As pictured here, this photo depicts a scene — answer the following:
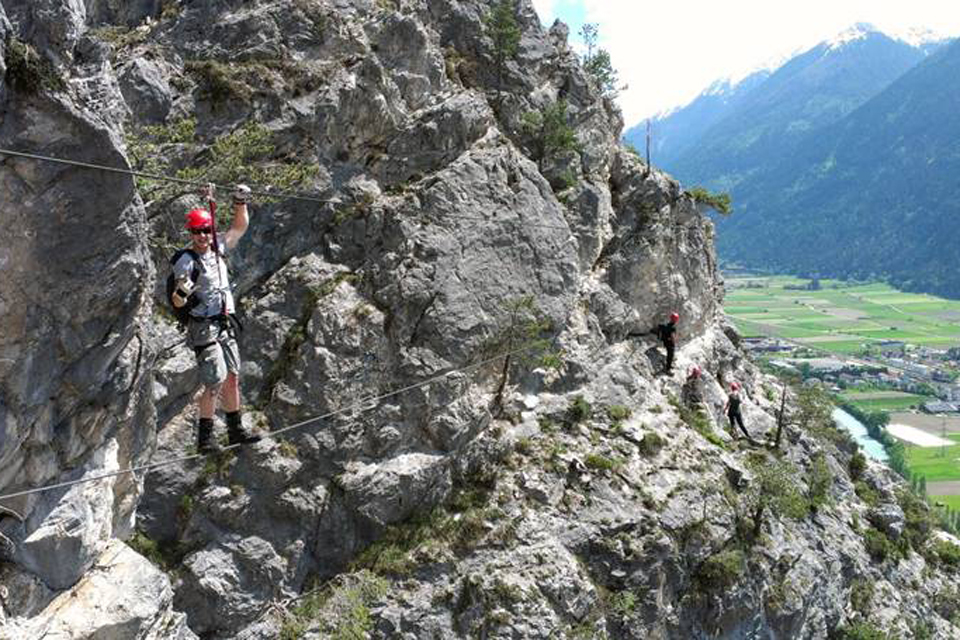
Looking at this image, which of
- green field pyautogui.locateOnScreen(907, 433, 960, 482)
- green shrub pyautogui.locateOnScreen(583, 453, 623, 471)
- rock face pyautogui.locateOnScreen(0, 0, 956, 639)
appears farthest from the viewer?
green field pyautogui.locateOnScreen(907, 433, 960, 482)

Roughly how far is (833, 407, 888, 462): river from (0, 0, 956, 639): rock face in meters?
84.9

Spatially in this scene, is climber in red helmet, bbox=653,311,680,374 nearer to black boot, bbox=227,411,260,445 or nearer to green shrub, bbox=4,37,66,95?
black boot, bbox=227,411,260,445

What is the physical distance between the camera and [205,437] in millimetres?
11055

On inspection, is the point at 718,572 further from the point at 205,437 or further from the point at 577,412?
the point at 205,437

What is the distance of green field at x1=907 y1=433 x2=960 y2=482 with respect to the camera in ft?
361

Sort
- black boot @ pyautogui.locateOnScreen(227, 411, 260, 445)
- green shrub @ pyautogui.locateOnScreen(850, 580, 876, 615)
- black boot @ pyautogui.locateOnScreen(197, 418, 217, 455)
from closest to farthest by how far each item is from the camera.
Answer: black boot @ pyautogui.locateOnScreen(197, 418, 217, 455), black boot @ pyautogui.locateOnScreen(227, 411, 260, 445), green shrub @ pyautogui.locateOnScreen(850, 580, 876, 615)

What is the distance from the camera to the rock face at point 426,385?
2202 centimetres

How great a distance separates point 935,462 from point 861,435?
11.6 metres

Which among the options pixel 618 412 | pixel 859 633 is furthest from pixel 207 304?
pixel 859 633

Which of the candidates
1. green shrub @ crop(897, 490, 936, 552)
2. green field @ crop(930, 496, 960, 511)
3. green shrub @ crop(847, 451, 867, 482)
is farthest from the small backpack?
green field @ crop(930, 496, 960, 511)

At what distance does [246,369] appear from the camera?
24.0 meters

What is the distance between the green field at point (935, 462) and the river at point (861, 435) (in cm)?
458

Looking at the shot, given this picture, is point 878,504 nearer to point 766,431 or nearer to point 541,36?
point 766,431

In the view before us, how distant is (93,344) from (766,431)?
3433 cm
